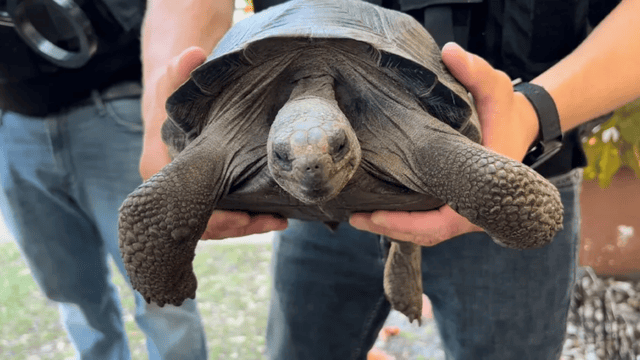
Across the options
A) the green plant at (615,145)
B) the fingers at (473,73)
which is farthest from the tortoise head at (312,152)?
the green plant at (615,145)

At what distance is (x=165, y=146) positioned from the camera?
1.15 meters

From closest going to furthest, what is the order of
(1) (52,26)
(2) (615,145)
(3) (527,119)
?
(3) (527,119), (1) (52,26), (2) (615,145)

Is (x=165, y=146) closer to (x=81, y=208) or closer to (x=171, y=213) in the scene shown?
(x=171, y=213)

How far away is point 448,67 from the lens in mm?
977

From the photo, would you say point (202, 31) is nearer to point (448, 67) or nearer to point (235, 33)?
point (235, 33)

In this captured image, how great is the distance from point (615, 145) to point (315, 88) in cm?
217

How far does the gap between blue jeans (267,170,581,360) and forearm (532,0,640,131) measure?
0.20 m

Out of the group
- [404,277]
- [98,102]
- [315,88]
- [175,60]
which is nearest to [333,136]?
[315,88]

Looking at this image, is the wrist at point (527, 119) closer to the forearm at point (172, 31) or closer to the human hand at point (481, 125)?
the human hand at point (481, 125)

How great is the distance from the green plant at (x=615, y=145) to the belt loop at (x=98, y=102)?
85.6 inches

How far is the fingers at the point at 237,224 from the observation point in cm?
107

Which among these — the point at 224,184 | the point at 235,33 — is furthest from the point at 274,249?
the point at 235,33

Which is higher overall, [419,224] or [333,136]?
[333,136]

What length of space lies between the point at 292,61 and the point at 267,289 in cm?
260
